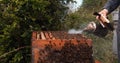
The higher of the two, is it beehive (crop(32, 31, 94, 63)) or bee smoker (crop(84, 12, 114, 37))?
bee smoker (crop(84, 12, 114, 37))

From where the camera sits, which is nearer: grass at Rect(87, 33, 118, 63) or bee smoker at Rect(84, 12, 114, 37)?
bee smoker at Rect(84, 12, 114, 37)

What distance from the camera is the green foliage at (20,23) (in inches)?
178

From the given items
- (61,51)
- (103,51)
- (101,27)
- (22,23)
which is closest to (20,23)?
(22,23)

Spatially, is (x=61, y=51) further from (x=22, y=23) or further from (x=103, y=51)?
(x=103, y=51)

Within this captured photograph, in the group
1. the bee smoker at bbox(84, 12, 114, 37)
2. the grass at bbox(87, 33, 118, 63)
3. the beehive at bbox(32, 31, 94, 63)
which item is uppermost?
the bee smoker at bbox(84, 12, 114, 37)

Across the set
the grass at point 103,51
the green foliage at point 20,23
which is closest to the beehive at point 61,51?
the green foliage at point 20,23

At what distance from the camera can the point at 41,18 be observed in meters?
4.68

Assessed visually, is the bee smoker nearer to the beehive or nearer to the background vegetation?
the beehive

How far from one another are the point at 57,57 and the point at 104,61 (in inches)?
113

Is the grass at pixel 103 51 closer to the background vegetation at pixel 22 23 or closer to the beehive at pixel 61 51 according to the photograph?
the background vegetation at pixel 22 23

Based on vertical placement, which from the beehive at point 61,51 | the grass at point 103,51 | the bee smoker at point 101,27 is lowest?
the grass at point 103,51

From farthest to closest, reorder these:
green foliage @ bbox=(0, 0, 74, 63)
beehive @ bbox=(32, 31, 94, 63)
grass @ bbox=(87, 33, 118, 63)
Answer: grass @ bbox=(87, 33, 118, 63), green foliage @ bbox=(0, 0, 74, 63), beehive @ bbox=(32, 31, 94, 63)

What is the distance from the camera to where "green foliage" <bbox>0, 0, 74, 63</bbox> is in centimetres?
451

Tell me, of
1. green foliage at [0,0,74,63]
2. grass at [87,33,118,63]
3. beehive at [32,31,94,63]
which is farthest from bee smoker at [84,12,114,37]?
grass at [87,33,118,63]
